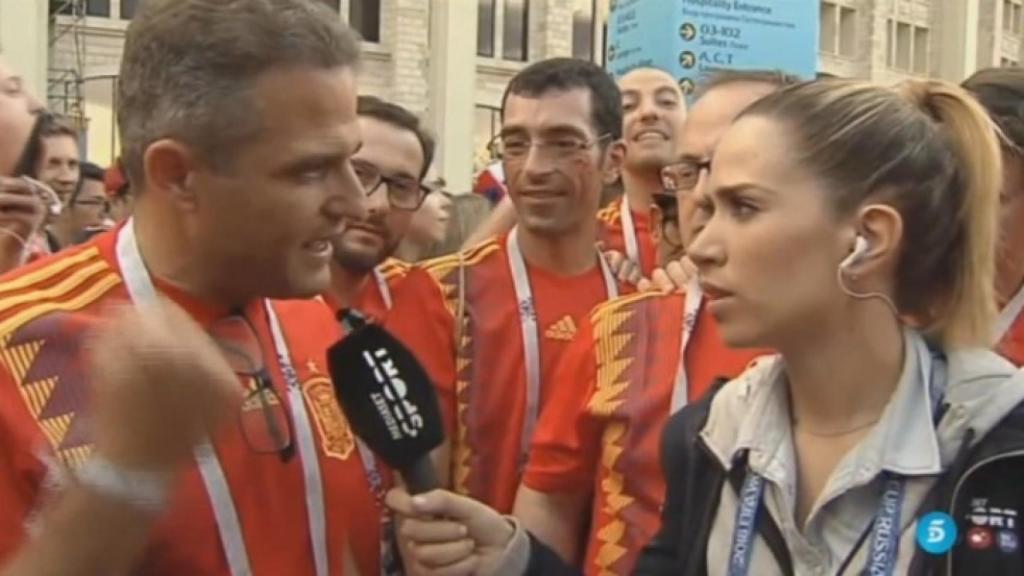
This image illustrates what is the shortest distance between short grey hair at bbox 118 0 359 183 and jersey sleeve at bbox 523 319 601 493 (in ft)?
4.06

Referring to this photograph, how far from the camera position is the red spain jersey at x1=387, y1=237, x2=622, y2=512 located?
159 inches

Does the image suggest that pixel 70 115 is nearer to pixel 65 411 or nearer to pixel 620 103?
pixel 620 103

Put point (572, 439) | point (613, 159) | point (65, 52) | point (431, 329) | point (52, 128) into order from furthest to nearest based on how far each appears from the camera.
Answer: point (65, 52) < point (52, 128) < point (613, 159) < point (431, 329) < point (572, 439)

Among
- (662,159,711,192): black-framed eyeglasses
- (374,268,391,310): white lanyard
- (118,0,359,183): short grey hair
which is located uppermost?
(118,0,359,183): short grey hair


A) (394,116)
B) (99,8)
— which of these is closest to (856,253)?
(394,116)

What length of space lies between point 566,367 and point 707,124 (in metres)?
0.72

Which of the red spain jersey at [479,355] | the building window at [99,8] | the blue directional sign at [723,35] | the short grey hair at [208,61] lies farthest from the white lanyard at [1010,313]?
the building window at [99,8]

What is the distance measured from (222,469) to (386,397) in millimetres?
281

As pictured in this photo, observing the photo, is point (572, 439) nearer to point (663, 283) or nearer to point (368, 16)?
point (663, 283)

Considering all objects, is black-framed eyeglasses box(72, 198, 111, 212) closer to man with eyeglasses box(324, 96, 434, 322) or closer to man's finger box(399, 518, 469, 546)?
man with eyeglasses box(324, 96, 434, 322)

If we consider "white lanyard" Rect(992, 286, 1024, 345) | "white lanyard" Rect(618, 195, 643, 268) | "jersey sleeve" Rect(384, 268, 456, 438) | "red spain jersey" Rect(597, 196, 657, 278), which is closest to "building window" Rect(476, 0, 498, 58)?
"red spain jersey" Rect(597, 196, 657, 278)

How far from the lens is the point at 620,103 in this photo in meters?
4.90

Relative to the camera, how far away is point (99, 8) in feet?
103

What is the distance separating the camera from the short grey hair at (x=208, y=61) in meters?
2.31
